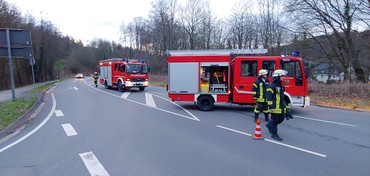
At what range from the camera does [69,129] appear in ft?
28.6

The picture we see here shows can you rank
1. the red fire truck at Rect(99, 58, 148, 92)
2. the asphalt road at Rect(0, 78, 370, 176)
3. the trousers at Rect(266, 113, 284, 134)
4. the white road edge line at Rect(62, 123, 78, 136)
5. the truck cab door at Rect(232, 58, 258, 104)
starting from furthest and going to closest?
the red fire truck at Rect(99, 58, 148, 92) → the truck cab door at Rect(232, 58, 258, 104) → the white road edge line at Rect(62, 123, 78, 136) → the trousers at Rect(266, 113, 284, 134) → the asphalt road at Rect(0, 78, 370, 176)

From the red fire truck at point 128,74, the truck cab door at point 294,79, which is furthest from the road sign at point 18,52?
the truck cab door at point 294,79

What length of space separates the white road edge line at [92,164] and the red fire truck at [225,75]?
7208mm

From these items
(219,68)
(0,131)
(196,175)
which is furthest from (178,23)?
(196,175)

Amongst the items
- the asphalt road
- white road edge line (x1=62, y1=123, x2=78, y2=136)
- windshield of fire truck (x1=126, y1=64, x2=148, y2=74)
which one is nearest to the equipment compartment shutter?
the asphalt road

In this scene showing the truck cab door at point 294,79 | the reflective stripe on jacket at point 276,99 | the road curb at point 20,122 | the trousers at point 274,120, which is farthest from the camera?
the truck cab door at point 294,79

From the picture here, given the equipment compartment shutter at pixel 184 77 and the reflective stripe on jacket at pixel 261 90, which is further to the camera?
the equipment compartment shutter at pixel 184 77

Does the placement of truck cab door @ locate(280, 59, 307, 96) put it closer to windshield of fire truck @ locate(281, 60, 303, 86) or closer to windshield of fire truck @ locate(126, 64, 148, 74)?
windshield of fire truck @ locate(281, 60, 303, 86)

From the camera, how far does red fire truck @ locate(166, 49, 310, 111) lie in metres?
11.5

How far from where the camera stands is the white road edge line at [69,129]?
8.09 metres

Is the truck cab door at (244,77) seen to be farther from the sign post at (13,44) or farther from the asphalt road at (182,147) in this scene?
the sign post at (13,44)

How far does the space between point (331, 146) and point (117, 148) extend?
5.18 m

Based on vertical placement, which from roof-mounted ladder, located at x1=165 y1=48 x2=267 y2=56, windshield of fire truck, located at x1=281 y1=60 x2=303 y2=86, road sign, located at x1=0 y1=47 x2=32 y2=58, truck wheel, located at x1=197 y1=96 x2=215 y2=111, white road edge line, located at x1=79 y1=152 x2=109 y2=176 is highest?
road sign, located at x1=0 y1=47 x2=32 y2=58

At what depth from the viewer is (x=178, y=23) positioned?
50312mm
